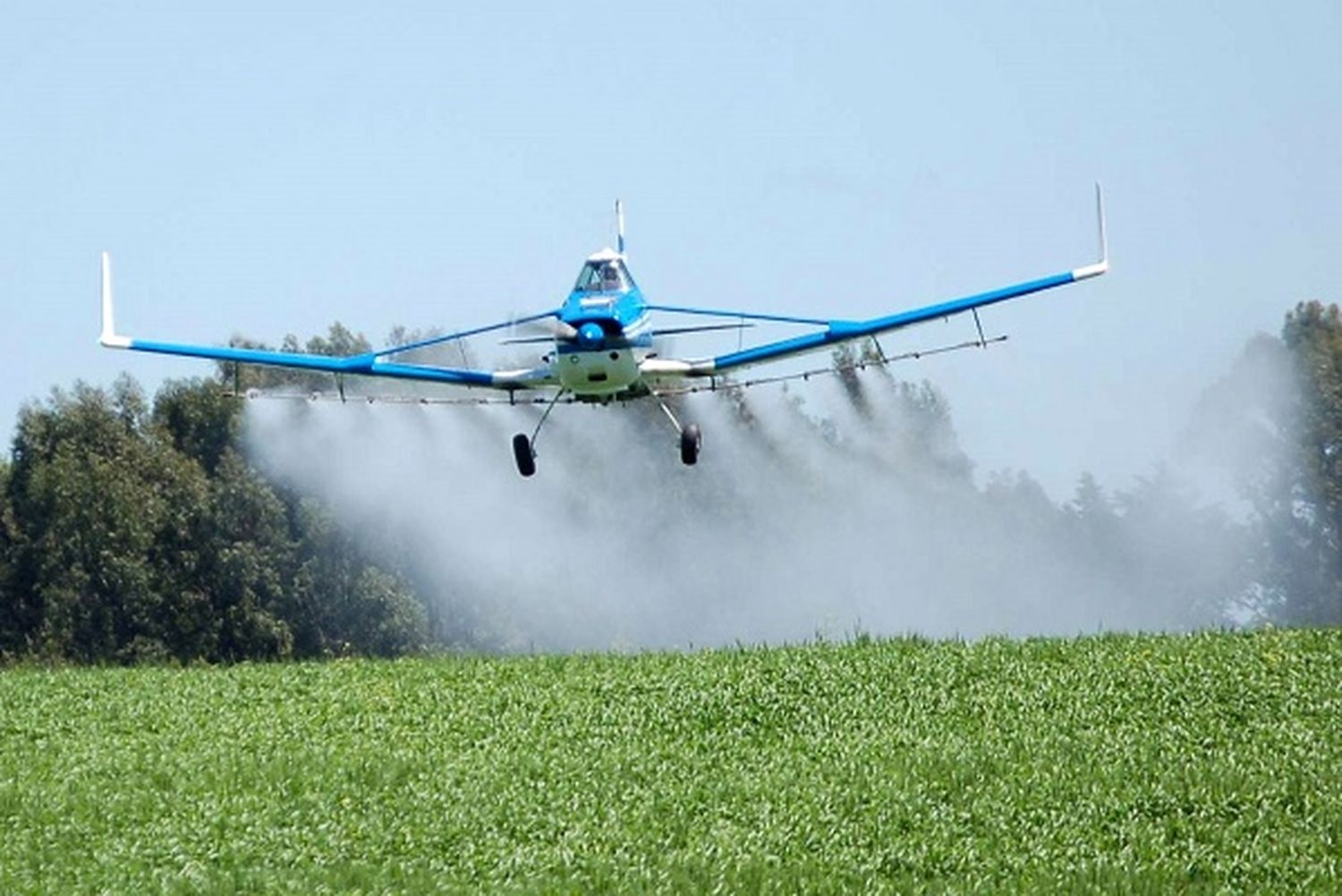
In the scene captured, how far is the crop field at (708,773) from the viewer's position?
20.9 meters

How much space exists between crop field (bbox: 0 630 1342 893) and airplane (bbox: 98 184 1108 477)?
14.5ft

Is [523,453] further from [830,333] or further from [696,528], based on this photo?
[696,528]

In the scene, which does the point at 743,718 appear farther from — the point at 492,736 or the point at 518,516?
the point at 518,516

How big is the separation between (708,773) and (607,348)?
1051cm

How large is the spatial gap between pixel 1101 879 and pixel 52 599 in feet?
188

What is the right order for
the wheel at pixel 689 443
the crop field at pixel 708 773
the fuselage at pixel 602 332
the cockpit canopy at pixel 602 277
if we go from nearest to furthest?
1. the crop field at pixel 708 773
2. the fuselage at pixel 602 332
3. the cockpit canopy at pixel 602 277
4. the wheel at pixel 689 443

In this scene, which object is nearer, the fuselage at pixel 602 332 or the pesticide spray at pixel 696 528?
the fuselage at pixel 602 332

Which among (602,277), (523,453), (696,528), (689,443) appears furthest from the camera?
(696,528)

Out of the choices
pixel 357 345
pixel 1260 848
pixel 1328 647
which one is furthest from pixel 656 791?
pixel 357 345

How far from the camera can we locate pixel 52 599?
74.2 meters

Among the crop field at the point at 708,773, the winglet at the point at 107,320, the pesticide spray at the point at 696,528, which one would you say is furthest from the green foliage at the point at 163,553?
the crop field at the point at 708,773

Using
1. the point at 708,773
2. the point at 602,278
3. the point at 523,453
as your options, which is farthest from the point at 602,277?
the point at 708,773

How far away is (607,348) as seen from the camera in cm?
3394

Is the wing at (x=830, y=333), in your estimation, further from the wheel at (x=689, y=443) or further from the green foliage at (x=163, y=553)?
the green foliage at (x=163, y=553)
